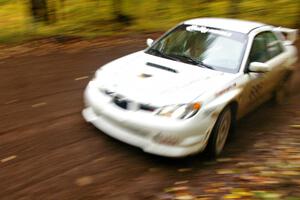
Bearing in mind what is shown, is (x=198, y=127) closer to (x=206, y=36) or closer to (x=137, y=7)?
(x=206, y=36)

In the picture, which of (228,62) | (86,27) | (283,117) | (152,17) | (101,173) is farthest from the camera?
(152,17)

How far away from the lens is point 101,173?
5.27 meters

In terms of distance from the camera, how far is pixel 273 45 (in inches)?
306

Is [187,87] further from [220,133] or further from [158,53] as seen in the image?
[158,53]

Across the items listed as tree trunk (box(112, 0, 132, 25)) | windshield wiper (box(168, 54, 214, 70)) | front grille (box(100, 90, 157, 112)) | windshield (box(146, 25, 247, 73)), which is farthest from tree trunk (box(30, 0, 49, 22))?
front grille (box(100, 90, 157, 112))

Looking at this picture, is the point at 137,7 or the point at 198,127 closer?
the point at 198,127

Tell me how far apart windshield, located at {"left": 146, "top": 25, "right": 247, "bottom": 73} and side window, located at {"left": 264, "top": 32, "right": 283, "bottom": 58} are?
873 mm

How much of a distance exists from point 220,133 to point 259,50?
188 centimetres

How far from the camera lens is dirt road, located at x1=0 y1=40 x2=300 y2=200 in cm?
488

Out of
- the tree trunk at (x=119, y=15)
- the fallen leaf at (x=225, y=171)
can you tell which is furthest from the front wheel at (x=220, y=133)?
the tree trunk at (x=119, y=15)

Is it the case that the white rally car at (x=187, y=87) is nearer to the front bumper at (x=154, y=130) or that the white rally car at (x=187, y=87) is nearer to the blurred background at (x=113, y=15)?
the front bumper at (x=154, y=130)

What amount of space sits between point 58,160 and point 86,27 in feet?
29.0

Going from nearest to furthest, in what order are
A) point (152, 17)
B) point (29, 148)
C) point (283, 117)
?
point (29, 148) → point (283, 117) → point (152, 17)

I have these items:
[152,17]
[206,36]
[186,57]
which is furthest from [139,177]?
[152,17]
